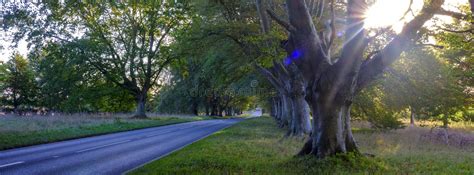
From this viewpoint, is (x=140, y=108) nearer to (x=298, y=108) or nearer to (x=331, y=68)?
(x=298, y=108)

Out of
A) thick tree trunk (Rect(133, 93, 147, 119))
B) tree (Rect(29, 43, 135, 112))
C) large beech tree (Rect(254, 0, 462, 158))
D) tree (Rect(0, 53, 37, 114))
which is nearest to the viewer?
large beech tree (Rect(254, 0, 462, 158))

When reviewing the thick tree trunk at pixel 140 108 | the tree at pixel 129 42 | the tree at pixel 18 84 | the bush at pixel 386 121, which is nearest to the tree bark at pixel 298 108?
the bush at pixel 386 121

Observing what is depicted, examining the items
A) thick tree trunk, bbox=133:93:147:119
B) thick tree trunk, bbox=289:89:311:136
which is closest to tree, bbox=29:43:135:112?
thick tree trunk, bbox=133:93:147:119

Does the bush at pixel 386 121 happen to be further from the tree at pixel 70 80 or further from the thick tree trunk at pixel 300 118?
the tree at pixel 70 80

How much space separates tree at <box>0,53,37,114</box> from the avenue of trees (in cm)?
1749

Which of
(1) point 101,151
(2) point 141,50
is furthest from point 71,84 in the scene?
(1) point 101,151

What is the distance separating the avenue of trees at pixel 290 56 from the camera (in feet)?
30.1

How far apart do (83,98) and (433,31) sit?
3757 centimetres

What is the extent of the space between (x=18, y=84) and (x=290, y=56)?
6049 cm

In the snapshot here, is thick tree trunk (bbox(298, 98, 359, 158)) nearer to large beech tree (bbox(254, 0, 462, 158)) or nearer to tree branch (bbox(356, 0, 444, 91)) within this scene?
large beech tree (bbox(254, 0, 462, 158))

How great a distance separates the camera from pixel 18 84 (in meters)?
57.2

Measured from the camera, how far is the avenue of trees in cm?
918

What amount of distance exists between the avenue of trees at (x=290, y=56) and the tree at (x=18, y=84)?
17488 millimetres

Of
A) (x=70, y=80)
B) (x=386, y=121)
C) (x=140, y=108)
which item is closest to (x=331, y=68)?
(x=386, y=121)
